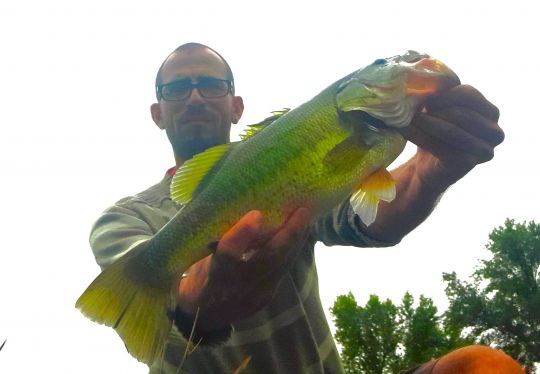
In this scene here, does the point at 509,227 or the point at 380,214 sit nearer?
the point at 380,214

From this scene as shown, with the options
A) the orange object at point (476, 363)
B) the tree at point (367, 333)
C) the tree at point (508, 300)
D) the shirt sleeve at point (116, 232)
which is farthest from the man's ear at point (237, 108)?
the tree at point (508, 300)

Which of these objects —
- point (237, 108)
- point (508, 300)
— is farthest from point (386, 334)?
point (237, 108)

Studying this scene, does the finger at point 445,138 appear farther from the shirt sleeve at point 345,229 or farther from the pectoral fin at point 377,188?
the shirt sleeve at point 345,229

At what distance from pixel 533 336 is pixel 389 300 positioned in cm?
612

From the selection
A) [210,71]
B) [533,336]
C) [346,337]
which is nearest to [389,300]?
[346,337]

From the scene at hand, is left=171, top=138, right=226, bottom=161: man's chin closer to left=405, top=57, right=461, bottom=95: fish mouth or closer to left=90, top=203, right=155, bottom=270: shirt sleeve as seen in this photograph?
left=90, top=203, right=155, bottom=270: shirt sleeve

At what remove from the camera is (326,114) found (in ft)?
8.71

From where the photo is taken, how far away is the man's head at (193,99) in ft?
13.8

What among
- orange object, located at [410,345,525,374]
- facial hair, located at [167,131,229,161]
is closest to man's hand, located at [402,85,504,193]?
orange object, located at [410,345,525,374]

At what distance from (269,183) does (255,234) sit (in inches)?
8.1

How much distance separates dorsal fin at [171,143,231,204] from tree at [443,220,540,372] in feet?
85.5

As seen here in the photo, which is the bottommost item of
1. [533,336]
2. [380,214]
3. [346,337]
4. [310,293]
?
[533,336]

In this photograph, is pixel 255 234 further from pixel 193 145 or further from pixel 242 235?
pixel 193 145

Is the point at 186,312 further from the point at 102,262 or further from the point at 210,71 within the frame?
the point at 210,71
